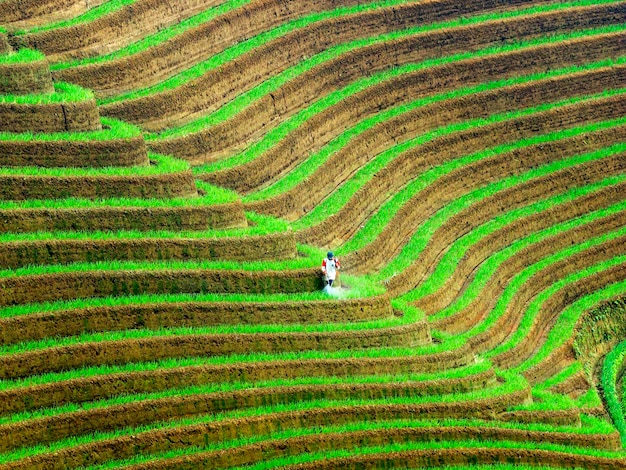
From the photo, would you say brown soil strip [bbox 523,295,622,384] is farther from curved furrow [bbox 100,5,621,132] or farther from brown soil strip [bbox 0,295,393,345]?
curved furrow [bbox 100,5,621,132]

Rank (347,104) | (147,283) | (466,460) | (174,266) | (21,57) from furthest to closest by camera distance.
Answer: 1. (347,104)
2. (21,57)
3. (174,266)
4. (147,283)
5. (466,460)

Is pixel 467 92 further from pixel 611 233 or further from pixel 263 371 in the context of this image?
pixel 263 371

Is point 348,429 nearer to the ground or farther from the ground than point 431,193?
nearer to the ground

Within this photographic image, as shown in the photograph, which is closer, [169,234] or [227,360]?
[227,360]

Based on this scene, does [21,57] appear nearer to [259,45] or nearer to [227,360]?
[259,45]

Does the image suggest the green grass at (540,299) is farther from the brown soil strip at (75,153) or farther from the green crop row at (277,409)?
the brown soil strip at (75,153)

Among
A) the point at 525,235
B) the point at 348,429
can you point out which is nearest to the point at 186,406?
Result: the point at 348,429

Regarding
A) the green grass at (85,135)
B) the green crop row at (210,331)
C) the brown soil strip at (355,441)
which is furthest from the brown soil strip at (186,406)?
the green grass at (85,135)
